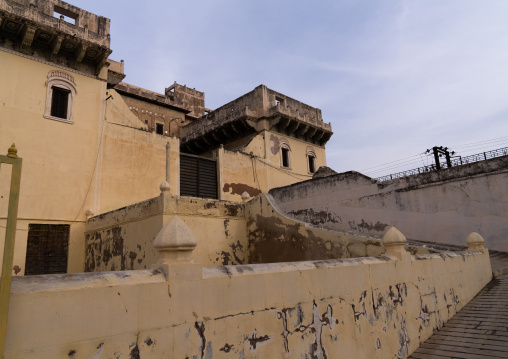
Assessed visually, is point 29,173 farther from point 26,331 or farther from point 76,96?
point 26,331

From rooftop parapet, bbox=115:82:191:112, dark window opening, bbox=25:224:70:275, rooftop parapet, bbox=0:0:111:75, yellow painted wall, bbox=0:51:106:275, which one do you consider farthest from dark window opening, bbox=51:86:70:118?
rooftop parapet, bbox=115:82:191:112

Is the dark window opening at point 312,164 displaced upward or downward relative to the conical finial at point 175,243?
upward

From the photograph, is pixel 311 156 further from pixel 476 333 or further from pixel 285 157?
pixel 476 333

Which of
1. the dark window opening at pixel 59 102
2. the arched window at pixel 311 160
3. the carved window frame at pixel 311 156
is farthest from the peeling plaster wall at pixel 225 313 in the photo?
the arched window at pixel 311 160

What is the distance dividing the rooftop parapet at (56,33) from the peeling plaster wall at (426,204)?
10.8m

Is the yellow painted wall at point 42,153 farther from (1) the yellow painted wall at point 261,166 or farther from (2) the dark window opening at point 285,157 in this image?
(2) the dark window opening at point 285,157

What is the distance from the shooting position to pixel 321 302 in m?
4.25

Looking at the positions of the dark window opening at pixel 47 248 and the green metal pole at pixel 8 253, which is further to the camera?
the dark window opening at pixel 47 248

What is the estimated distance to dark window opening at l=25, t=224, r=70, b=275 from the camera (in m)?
10.6

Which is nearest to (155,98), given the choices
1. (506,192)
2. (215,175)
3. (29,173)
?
(215,175)

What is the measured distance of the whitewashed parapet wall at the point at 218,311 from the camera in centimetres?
238

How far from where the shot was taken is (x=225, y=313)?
3303mm

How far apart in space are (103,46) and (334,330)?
12789 mm

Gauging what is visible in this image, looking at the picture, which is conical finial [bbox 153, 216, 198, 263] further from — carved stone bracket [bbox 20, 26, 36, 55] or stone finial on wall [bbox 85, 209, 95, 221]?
carved stone bracket [bbox 20, 26, 36, 55]
